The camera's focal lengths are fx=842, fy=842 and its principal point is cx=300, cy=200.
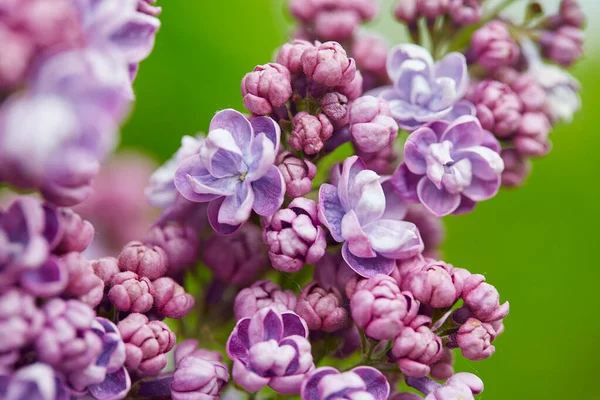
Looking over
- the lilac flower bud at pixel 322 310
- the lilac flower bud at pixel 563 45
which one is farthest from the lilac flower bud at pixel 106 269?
the lilac flower bud at pixel 563 45

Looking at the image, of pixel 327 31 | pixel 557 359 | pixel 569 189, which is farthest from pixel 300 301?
pixel 569 189

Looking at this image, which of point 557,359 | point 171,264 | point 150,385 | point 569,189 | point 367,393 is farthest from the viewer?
point 569,189

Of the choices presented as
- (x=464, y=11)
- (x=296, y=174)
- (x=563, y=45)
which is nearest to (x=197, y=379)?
(x=296, y=174)

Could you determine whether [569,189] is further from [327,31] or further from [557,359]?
[327,31]

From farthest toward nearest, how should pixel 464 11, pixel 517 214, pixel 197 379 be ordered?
1. pixel 517 214
2. pixel 464 11
3. pixel 197 379

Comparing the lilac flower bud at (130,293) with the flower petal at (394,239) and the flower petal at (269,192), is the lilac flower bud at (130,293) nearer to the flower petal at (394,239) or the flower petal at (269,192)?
the flower petal at (269,192)

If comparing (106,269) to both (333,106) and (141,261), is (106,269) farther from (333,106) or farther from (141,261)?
(333,106)
